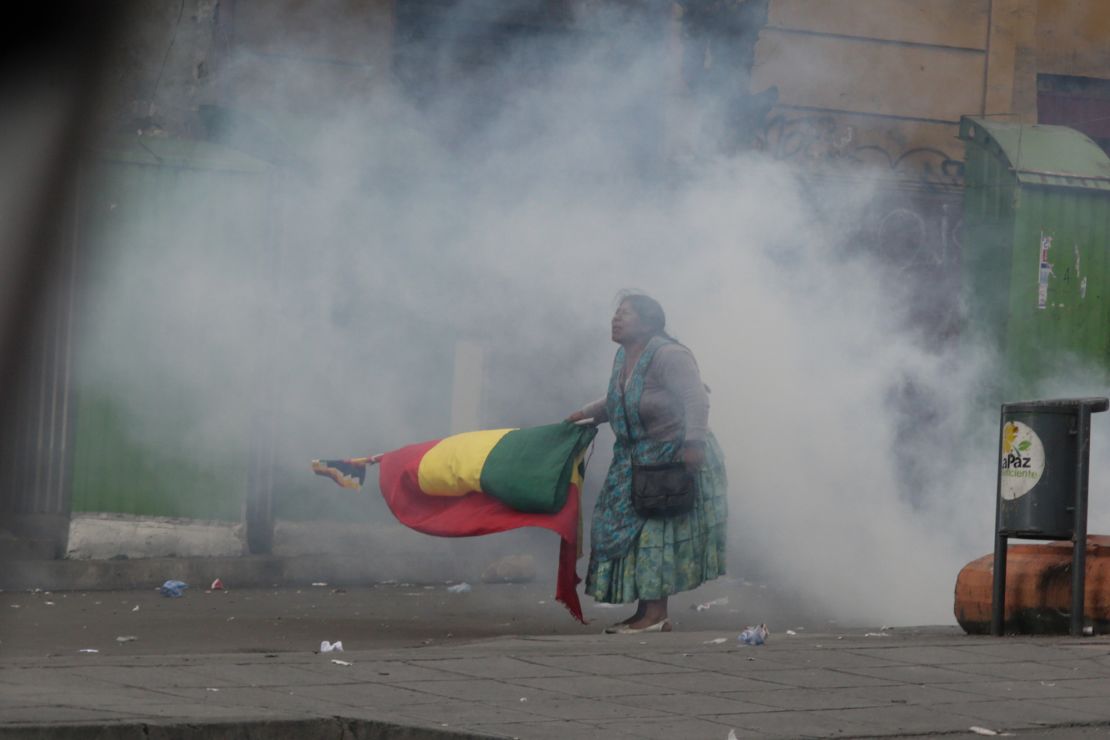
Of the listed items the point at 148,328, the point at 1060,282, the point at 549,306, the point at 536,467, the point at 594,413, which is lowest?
the point at 536,467

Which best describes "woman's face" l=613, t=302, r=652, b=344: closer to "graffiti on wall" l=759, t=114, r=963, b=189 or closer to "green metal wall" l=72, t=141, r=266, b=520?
"green metal wall" l=72, t=141, r=266, b=520

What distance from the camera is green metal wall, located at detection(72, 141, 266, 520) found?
914cm

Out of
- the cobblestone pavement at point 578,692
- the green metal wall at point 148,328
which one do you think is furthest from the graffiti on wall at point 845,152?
the cobblestone pavement at point 578,692

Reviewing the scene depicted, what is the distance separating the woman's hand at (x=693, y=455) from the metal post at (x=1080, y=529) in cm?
145

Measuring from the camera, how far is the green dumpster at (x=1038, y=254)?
11.2 metres

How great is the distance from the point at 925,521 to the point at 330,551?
343cm

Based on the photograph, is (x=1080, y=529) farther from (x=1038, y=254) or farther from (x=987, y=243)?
(x=987, y=243)

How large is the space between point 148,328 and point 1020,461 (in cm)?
492

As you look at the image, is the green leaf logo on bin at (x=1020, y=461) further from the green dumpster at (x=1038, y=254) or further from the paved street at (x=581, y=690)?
the green dumpster at (x=1038, y=254)

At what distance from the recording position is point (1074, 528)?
632 cm

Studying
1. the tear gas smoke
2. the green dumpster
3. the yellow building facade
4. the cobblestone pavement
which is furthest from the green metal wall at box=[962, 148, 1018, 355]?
the cobblestone pavement

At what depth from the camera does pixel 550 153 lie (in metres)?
10.1

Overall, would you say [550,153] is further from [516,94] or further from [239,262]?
[239,262]

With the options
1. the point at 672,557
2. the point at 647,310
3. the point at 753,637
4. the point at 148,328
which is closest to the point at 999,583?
the point at 753,637
